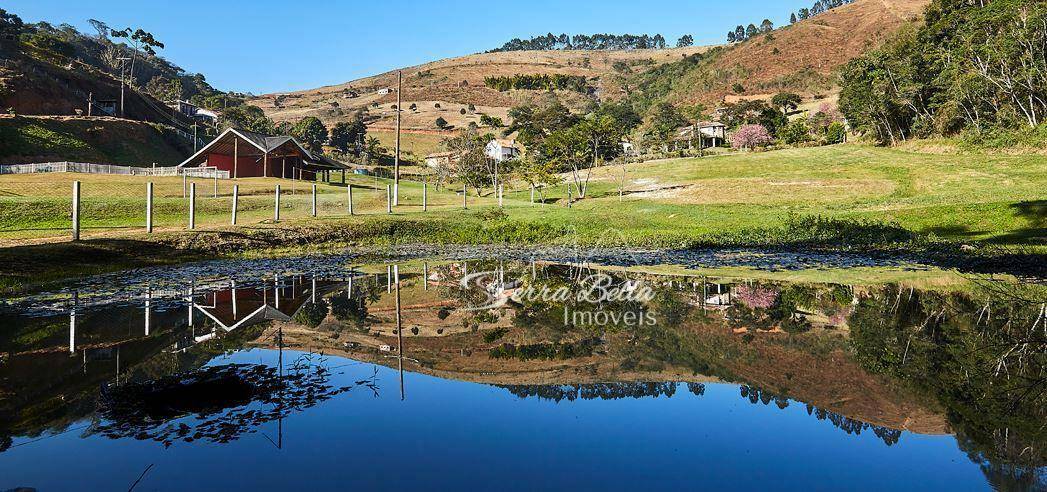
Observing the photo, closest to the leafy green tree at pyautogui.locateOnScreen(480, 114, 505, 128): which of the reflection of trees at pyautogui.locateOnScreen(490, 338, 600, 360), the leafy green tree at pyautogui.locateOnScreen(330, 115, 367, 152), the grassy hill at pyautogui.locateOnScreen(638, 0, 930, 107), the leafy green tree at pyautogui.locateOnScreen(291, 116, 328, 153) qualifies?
the leafy green tree at pyautogui.locateOnScreen(330, 115, 367, 152)

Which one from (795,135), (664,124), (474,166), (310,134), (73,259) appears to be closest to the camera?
(73,259)

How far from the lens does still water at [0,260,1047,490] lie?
5.83m

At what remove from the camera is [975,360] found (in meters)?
9.27

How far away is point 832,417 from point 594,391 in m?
2.89

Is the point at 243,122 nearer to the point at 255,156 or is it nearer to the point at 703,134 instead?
the point at 255,156

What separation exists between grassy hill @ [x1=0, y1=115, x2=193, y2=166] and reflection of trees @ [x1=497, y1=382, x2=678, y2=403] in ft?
246

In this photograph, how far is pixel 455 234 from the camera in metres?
34.1

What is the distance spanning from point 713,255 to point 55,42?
137745 millimetres

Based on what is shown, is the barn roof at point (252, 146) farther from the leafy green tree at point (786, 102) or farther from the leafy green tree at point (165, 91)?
the leafy green tree at point (786, 102)

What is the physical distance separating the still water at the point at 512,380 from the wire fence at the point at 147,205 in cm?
1327

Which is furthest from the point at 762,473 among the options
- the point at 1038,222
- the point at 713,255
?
the point at 1038,222

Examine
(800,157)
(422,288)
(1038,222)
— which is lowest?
(422,288)

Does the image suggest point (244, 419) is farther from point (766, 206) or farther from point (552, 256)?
point (766, 206)

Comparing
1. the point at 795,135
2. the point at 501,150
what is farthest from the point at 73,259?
the point at 501,150
